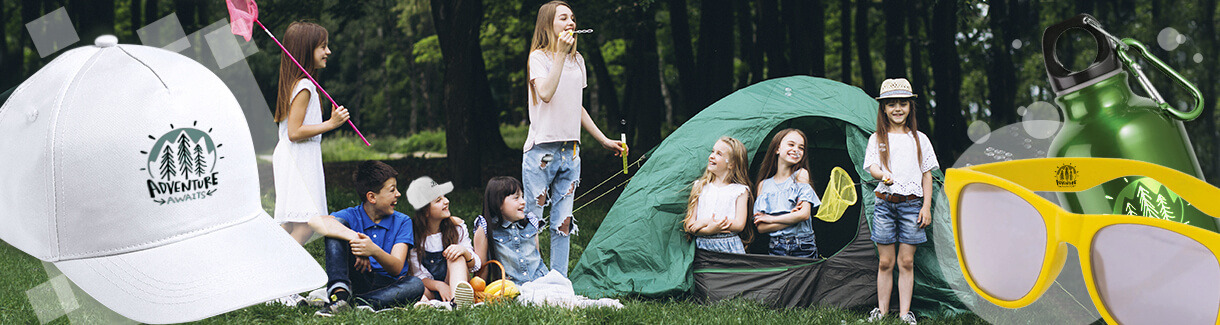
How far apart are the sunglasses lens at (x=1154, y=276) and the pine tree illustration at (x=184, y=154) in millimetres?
2053

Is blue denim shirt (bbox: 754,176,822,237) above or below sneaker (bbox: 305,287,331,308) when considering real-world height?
below

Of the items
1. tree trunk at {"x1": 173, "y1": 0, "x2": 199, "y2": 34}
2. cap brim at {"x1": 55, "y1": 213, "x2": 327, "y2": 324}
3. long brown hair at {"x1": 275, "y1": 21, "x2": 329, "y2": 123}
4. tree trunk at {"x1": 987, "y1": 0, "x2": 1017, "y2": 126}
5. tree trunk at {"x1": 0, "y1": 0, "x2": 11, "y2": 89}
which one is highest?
tree trunk at {"x1": 0, "y1": 0, "x2": 11, "y2": 89}

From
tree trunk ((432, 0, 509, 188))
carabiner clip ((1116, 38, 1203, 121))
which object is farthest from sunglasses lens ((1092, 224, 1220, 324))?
tree trunk ((432, 0, 509, 188))

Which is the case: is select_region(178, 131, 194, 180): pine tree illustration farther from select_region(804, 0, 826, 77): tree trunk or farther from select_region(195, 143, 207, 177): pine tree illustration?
select_region(804, 0, 826, 77): tree trunk

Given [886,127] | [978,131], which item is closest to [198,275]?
[886,127]

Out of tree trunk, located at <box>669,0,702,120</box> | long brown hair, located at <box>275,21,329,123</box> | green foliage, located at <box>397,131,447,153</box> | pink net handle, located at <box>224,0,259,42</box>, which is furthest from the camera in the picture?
green foliage, located at <box>397,131,447,153</box>

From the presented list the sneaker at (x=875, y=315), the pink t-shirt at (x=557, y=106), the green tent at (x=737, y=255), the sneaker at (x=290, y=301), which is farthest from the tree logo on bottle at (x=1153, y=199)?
the sneaker at (x=290, y=301)

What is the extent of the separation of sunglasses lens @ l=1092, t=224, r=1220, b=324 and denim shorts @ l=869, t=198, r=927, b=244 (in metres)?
2.28

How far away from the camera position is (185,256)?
2082 millimetres

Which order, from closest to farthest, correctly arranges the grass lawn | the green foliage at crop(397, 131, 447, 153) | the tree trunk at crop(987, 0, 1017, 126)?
the grass lawn < the tree trunk at crop(987, 0, 1017, 126) < the green foliage at crop(397, 131, 447, 153)

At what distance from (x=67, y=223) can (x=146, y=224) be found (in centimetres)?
17

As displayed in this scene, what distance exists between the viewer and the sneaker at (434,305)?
3918 mm

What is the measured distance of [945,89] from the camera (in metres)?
11.1

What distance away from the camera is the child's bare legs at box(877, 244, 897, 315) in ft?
13.2
